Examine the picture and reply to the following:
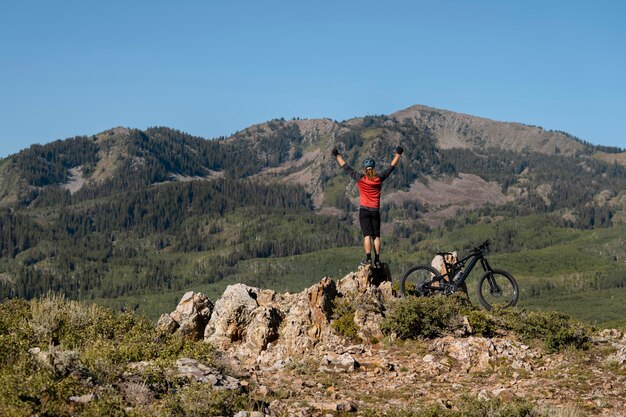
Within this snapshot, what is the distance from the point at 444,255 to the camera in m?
26.1

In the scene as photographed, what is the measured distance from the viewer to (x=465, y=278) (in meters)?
24.7

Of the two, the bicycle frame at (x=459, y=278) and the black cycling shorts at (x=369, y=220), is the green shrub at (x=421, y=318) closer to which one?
the bicycle frame at (x=459, y=278)

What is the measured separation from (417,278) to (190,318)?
9024mm

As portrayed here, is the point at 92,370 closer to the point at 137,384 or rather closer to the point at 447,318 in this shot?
the point at 137,384

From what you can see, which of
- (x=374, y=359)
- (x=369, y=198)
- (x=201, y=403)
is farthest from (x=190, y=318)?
(x=201, y=403)

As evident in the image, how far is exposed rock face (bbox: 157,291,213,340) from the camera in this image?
25.3m

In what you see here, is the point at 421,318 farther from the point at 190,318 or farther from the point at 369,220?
the point at 190,318

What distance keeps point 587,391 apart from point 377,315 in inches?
304

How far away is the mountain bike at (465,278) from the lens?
24.4m

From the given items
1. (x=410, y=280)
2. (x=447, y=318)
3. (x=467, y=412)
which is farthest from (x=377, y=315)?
(x=467, y=412)

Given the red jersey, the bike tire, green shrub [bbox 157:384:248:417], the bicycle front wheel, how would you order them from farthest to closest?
the bike tire, the bicycle front wheel, the red jersey, green shrub [bbox 157:384:248:417]

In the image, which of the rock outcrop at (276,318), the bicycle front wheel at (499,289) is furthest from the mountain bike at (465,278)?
the rock outcrop at (276,318)

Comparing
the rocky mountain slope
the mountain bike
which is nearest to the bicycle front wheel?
the mountain bike

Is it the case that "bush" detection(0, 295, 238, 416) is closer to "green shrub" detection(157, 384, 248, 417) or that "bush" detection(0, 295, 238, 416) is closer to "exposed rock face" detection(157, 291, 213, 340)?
"green shrub" detection(157, 384, 248, 417)
